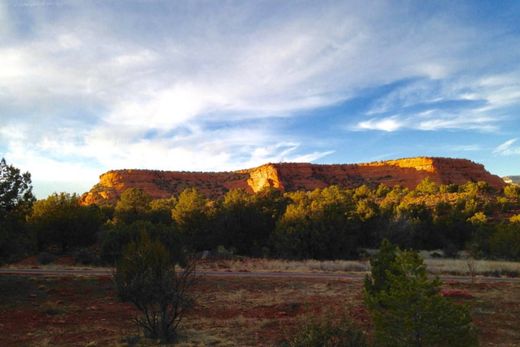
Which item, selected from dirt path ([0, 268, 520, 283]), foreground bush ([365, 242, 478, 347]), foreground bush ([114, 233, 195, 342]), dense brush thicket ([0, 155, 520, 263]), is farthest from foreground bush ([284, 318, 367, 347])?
dense brush thicket ([0, 155, 520, 263])

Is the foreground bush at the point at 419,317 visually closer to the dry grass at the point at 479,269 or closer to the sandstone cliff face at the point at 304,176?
the dry grass at the point at 479,269

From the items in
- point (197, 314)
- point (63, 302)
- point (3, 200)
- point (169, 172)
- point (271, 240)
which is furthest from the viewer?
point (169, 172)

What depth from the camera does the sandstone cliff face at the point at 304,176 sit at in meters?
110

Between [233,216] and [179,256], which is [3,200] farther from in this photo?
[233,216]

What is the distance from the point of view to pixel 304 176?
11781 centimetres

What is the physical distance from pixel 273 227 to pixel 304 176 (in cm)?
7689

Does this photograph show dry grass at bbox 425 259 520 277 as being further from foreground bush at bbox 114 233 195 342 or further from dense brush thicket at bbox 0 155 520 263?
foreground bush at bbox 114 233 195 342

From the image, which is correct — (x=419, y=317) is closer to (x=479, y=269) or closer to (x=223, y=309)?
(x=223, y=309)

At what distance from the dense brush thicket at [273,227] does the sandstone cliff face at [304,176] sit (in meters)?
59.6

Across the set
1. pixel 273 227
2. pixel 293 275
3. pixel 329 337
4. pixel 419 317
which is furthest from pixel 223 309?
pixel 273 227

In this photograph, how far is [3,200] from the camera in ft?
61.6

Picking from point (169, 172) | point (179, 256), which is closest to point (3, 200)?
point (179, 256)

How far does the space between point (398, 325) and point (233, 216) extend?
34526 millimetres

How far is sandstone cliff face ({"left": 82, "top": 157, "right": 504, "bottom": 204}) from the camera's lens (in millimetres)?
109688
